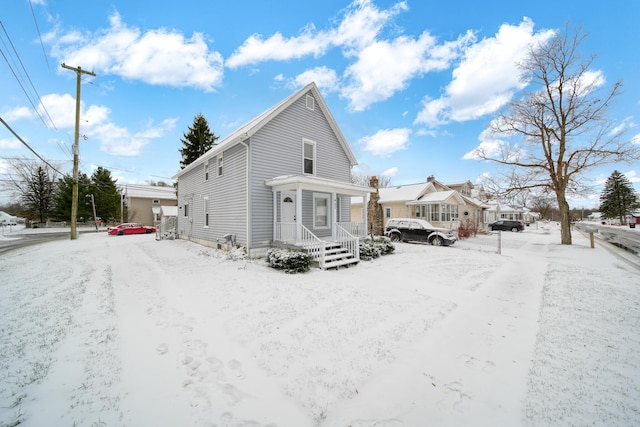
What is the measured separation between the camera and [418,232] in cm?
1645

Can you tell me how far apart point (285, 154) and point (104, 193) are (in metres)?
Answer: 38.3

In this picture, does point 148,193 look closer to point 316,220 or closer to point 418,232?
point 316,220

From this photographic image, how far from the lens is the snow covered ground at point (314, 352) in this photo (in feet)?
8.57

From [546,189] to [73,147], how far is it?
109 feet

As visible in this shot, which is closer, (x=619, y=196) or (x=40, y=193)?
(x=40, y=193)

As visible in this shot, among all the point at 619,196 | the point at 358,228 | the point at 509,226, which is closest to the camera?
the point at 358,228

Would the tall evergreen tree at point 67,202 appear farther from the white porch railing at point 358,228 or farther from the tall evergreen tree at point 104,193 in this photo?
the white porch railing at point 358,228

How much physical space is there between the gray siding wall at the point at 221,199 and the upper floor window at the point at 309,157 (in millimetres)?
3162

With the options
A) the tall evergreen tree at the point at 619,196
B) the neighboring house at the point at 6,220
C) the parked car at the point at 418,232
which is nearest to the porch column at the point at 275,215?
the parked car at the point at 418,232

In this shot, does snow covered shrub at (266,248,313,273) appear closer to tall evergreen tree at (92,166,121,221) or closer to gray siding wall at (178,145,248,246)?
gray siding wall at (178,145,248,246)

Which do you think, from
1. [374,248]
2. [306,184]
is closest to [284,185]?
[306,184]

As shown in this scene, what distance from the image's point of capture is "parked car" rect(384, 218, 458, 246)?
1555cm

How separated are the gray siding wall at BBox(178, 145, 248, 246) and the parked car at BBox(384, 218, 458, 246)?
10.8 m

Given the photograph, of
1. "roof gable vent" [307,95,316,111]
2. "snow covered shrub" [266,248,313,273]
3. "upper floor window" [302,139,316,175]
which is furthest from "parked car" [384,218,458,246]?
"snow covered shrub" [266,248,313,273]
